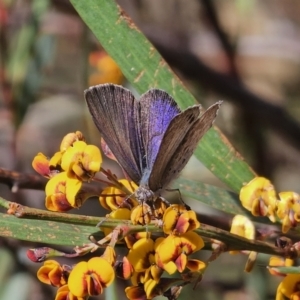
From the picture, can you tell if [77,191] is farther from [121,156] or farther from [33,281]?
[33,281]

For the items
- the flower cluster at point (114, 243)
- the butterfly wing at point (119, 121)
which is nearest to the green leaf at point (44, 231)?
the flower cluster at point (114, 243)

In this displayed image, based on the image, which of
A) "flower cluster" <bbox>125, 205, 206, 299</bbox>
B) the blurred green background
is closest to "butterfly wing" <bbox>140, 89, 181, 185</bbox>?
"flower cluster" <bbox>125, 205, 206, 299</bbox>

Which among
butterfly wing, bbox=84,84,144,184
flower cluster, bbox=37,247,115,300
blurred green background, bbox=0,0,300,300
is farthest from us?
blurred green background, bbox=0,0,300,300

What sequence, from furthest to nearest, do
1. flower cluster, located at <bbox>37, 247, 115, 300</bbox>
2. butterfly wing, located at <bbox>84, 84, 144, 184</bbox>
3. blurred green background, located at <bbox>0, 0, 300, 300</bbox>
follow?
blurred green background, located at <bbox>0, 0, 300, 300</bbox>, butterfly wing, located at <bbox>84, 84, 144, 184</bbox>, flower cluster, located at <bbox>37, 247, 115, 300</bbox>

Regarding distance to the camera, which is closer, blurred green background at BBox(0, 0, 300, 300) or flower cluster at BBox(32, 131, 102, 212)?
flower cluster at BBox(32, 131, 102, 212)

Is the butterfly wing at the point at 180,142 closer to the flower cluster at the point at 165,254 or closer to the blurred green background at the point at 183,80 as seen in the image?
the flower cluster at the point at 165,254

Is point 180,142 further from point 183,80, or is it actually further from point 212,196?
point 183,80

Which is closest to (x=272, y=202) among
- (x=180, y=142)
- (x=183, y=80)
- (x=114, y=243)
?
(x=180, y=142)

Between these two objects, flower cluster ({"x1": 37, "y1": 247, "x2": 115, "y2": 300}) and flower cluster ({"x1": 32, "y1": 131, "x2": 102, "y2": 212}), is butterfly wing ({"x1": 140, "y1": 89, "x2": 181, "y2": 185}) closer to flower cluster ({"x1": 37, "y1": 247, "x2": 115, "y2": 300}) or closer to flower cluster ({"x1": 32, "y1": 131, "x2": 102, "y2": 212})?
flower cluster ({"x1": 32, "y1": 131, "x2": 102, "y2": 212})
